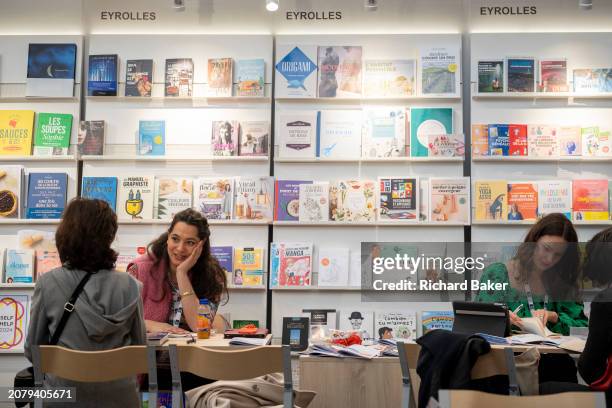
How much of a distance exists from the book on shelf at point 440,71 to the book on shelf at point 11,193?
3.50 meters

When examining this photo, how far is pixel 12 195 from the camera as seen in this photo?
5.38 m

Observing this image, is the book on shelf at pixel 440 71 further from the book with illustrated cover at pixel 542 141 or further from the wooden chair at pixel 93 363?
the wooden chair at pixel 93 363

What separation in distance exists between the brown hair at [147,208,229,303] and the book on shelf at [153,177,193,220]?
1.26 meters

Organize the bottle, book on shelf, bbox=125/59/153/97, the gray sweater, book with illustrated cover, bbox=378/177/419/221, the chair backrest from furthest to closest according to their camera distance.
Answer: book on shelf, bbox=125/59/153/97
book with illustrated cover, bbox=378/177/419/221
the bottle
the gray sweater
the chair backrest

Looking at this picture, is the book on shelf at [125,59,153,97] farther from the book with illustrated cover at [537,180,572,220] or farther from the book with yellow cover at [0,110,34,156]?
the book with illustrated cover at [537,180,572,220]

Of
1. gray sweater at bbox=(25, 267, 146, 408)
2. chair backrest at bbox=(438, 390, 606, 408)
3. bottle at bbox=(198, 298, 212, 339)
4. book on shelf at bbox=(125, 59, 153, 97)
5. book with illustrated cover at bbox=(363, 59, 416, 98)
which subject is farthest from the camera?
book on shelf at bbox=(125, 59, 153, 97)

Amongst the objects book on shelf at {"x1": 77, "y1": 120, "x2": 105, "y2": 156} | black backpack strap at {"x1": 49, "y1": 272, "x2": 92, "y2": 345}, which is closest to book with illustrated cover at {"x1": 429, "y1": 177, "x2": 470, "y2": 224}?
book on shelf at {"x1": 77, "y1": 120, "x2": 105, "y2": 156}

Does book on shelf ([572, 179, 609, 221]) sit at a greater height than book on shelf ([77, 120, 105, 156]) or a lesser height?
lesser

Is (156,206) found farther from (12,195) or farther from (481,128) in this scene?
(481,128)

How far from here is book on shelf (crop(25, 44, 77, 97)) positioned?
546cm

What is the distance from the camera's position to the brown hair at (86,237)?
111 inches

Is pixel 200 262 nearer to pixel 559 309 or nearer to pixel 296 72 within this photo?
pixel 296 72

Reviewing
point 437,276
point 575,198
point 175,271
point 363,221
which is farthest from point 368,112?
point 175,271

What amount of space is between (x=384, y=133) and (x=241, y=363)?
3.16m
